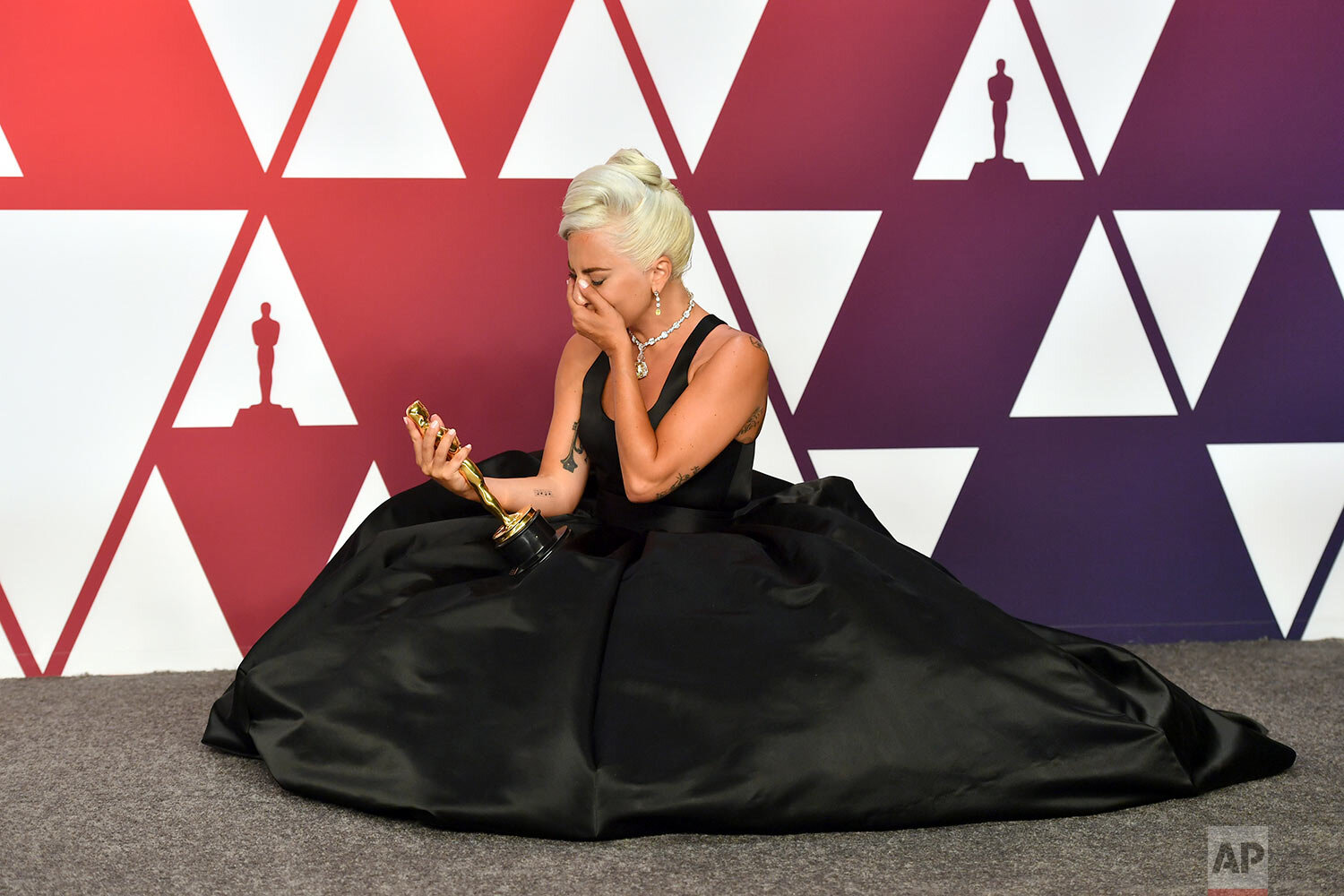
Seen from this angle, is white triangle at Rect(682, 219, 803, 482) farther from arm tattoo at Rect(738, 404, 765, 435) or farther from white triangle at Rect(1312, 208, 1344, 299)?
white triangle at Rect(1312, 208, 1344, 299)

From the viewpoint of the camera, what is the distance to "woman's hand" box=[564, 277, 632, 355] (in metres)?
1.96

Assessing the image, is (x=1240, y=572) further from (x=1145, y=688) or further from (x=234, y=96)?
(x=234, y=96)

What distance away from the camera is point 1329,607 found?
112 inches

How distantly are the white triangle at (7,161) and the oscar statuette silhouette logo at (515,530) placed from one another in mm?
1213

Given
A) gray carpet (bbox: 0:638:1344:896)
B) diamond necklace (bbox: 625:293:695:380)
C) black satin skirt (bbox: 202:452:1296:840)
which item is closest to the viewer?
gray carpet (bbox: 0:638:1344:896)

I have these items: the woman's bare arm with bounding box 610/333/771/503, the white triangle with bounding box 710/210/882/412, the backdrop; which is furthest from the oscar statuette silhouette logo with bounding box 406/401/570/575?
the white triangle with bounding box 710/210/882/412

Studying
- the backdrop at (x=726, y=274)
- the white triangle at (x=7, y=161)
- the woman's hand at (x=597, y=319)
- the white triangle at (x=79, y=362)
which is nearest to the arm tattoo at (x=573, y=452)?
the woman's hand at (x=597, y=319)

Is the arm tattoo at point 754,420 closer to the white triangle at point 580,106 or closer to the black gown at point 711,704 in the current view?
the black gown at point 711,704

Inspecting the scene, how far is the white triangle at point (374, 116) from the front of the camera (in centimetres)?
253

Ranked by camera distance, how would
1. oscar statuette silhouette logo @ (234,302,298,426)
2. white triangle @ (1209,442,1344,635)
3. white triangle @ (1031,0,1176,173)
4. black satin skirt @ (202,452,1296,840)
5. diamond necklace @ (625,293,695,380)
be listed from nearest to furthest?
black satin skirt @ (202,452,1296,840)
diamond necklace @ (625,293,695,380)
oscar statuette silhouette logo @ (234,302,298,426)
white triangle @ (1031,0,1176,173)
white triangle @ (1209,442,1344,635)

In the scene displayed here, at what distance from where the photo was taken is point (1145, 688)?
1844 mm

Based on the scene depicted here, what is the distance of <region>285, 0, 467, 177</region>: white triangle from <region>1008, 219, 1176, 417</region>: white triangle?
4.68 feet

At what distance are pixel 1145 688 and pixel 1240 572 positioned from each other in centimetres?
117

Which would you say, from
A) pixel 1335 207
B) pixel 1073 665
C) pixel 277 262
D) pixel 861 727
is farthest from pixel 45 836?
pixel 1335 207
